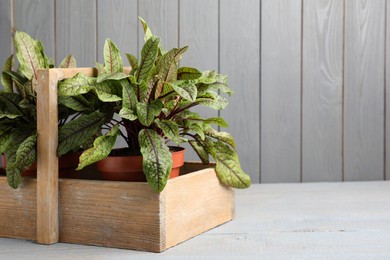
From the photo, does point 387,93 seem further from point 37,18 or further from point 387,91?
point 37,18

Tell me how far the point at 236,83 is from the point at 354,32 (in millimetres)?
467

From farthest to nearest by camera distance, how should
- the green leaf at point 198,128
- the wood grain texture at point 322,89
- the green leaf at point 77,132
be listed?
the wood grain texture at point 322,89
the green leaf at point 198,128
the green leaf at point 77,132

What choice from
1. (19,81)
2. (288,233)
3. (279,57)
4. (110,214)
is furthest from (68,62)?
(279,57)

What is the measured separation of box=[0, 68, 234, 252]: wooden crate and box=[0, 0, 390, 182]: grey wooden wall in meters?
0.74

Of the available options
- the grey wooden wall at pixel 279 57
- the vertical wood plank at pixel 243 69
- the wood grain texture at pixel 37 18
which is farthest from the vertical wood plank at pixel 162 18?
the wood grain texture at pixel 37 18

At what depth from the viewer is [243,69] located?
2.55 m

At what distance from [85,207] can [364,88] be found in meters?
1.29

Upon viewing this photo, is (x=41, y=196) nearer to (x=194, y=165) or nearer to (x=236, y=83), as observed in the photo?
(x=194, y=165)

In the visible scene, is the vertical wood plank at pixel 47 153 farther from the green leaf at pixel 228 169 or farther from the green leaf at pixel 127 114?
the green leaf at pixel 228 169

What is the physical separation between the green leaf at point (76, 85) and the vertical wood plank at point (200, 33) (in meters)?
0.86

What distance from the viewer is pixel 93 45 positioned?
8.16 feet

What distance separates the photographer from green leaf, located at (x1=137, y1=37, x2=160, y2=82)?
67.2 inches

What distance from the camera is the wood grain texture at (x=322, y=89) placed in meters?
2.57

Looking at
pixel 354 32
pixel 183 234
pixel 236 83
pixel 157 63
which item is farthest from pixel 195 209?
pixel 354 32
